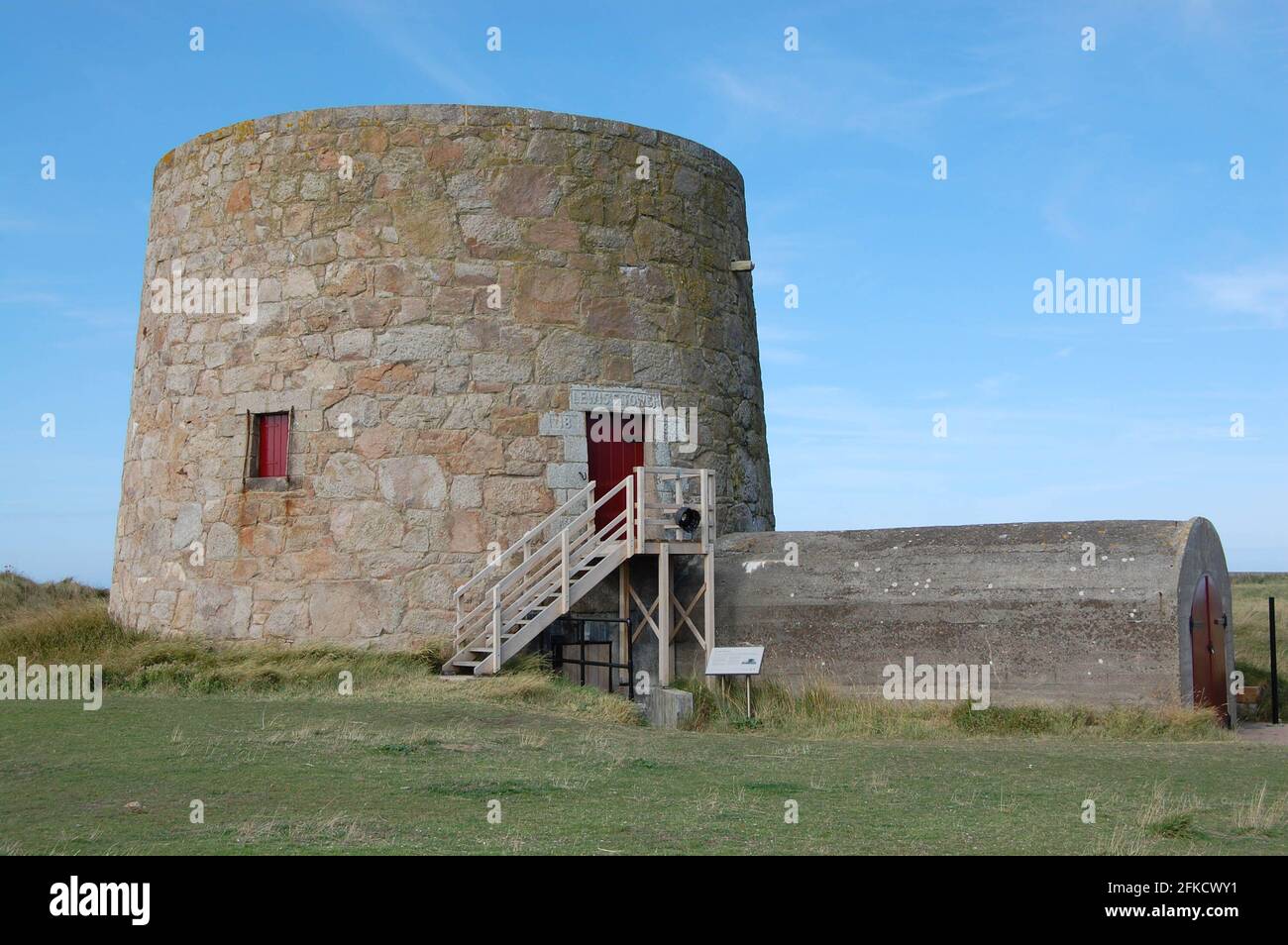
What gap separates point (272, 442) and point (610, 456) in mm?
4602

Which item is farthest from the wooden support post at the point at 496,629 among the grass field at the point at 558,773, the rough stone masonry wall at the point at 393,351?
the rough stone masonry wall at the point at 393,351

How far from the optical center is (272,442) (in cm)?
1892

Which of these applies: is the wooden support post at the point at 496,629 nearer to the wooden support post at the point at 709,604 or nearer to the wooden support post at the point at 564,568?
the wooden support post at the point at 564,568

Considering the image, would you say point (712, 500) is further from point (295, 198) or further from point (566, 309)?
point (295, 198)

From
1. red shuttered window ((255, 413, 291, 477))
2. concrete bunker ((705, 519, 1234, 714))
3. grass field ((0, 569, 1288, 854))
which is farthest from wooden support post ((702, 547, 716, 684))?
red shuttered window ((255, 413, 291, 477))

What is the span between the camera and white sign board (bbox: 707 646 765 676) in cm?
1527

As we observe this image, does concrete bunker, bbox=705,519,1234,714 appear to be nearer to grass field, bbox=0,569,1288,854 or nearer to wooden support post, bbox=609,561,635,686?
grass field, bbox=0,569,1288,854

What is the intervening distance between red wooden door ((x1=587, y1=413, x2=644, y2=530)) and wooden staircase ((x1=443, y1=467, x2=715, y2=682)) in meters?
0.39

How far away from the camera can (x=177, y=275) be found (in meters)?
20.0

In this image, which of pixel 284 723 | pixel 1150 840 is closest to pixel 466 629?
pixel 284 723

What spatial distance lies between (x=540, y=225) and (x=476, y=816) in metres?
11.7

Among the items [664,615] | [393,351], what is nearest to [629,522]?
[664,615]

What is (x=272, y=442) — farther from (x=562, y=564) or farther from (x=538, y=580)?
(x=562, y=564)
